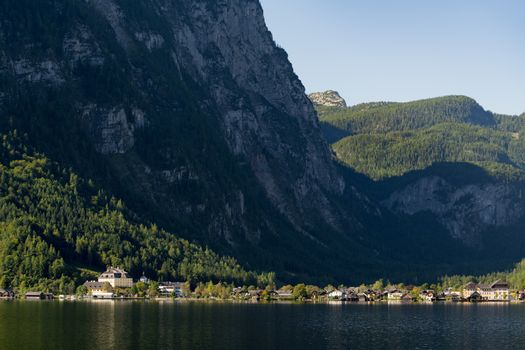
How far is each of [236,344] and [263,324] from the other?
1558 inches

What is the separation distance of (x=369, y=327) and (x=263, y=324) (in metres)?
20.4

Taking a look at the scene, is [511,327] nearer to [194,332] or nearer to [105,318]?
[194,332]

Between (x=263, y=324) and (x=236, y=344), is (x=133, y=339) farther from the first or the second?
(x=263, y=324)

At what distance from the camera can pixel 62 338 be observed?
494 feet

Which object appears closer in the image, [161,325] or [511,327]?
[161,325]

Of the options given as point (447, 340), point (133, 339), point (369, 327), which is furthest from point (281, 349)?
point (369, 327)

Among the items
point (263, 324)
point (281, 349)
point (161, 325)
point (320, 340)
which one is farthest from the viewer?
point (263, 324)

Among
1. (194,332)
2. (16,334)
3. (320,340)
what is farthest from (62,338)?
(320,340)

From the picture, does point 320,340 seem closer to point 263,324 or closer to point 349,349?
point 349,349

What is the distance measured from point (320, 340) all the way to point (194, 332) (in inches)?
850

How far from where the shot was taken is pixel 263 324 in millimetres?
190875

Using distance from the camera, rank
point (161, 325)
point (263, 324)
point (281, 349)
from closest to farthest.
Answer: point (281, 349) < point (161, 325) < point (263, 324)

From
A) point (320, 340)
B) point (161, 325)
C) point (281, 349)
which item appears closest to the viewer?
point (281, 349)

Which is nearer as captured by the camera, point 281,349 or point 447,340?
point 281,349
